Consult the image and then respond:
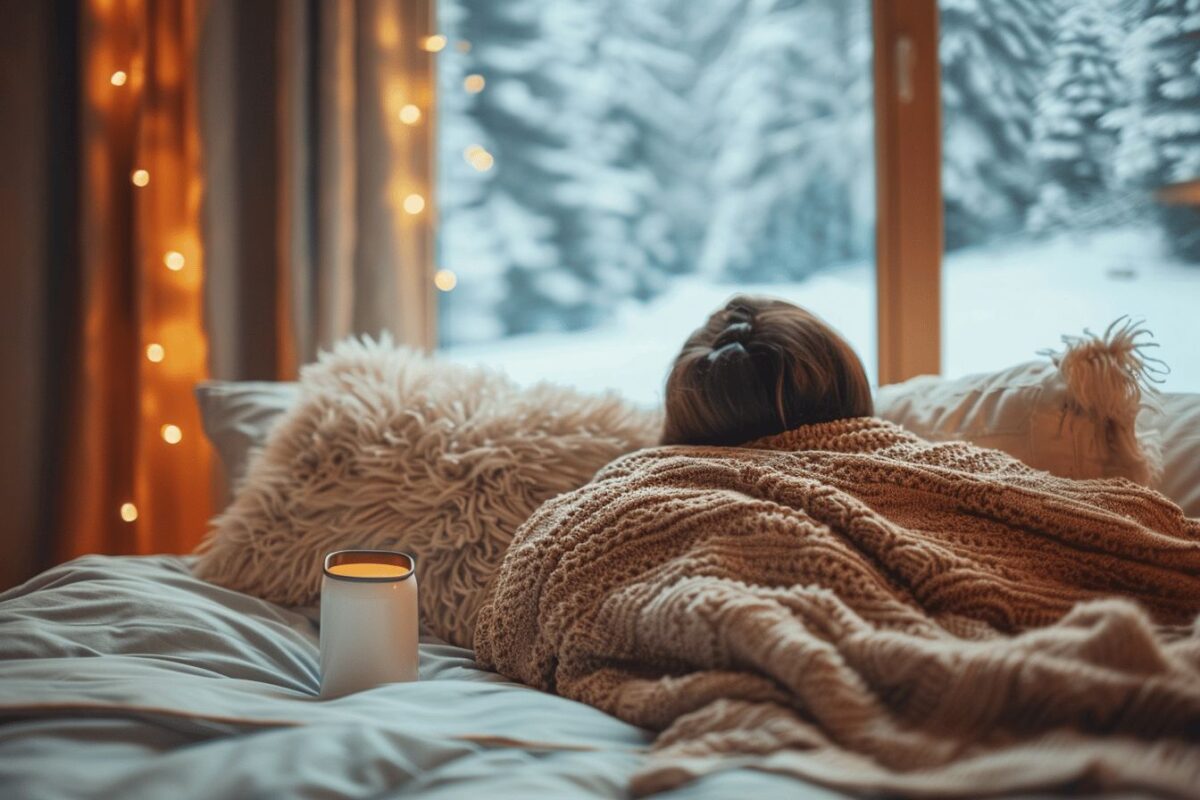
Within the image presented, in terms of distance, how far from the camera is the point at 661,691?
0.80 metres

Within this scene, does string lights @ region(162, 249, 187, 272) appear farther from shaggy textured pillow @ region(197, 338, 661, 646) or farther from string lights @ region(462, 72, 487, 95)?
shaggy textured pillow @ region(197, 338, 661, 646)

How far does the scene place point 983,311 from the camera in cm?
195

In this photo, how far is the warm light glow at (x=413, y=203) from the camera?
215cm

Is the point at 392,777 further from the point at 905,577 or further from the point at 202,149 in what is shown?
the point at 202,149

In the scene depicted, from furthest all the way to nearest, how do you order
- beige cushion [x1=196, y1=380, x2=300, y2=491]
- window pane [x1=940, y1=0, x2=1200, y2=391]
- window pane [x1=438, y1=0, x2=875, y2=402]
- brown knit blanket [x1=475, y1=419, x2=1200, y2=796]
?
window pane [x1=438, y1=0, x2=875, y2=402] → window pane [x1=940, y1=0, x2=1200, y2=391] → beige cushion [x1=196, y1=380, x2=300, y2=491] → brown knit blanket [x1=475, y1=419, x2=1200, y2=796]

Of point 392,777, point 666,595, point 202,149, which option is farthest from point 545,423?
point 202,149

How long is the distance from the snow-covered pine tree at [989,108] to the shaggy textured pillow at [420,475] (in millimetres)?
978

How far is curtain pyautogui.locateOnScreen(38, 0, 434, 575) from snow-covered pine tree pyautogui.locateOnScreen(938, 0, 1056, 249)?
1.13 meters

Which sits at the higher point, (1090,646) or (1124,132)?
(1124,132)

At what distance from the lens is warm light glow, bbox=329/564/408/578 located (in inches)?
39.4

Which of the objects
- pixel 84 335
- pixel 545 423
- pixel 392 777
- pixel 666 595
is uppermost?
pixel 84 335

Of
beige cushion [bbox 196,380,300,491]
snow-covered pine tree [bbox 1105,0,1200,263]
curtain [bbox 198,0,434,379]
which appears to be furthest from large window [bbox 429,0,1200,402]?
beige cushion [bbox 196,380,300,491]

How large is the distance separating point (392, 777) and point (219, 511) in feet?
4.79

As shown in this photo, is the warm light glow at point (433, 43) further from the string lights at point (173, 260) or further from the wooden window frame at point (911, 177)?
the wooden window frame at point (911, 177)
